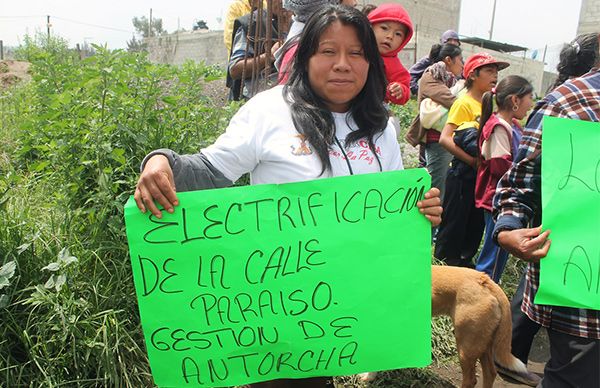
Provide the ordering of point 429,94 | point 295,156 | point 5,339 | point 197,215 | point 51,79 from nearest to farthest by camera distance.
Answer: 1. point 197,215
2. point 295,156
3. point 5,339
4. point 51,79
5. point 429,94

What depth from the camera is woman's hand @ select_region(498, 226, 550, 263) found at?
171 cm

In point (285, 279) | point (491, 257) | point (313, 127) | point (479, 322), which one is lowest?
point (491, 257)

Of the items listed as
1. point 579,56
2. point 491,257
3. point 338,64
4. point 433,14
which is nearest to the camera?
point 338,64

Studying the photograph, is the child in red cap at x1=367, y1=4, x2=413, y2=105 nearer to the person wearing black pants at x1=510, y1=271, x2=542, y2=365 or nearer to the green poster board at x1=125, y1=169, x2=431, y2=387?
the person wearing black pants at x1=510, y1=271, x2=542, y2=365

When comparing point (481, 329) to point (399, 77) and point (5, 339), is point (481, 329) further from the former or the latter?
point (5, 339)

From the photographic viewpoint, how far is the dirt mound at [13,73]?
34.9ft

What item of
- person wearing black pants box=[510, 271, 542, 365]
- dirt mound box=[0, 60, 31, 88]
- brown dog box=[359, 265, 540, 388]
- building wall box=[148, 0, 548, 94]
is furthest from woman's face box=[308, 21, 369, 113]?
building wall box=[148, 0, 548, 94]

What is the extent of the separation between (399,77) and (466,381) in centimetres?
193

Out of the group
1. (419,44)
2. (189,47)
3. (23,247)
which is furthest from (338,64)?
(189,47)

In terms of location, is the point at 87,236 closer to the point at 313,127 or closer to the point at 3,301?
the point at 3,301

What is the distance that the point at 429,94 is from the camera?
199 inches

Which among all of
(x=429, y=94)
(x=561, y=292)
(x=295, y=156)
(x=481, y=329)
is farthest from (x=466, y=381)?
(x=429, y=94)

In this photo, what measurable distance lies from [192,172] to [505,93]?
10.8ft

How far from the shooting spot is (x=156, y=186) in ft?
4.82
